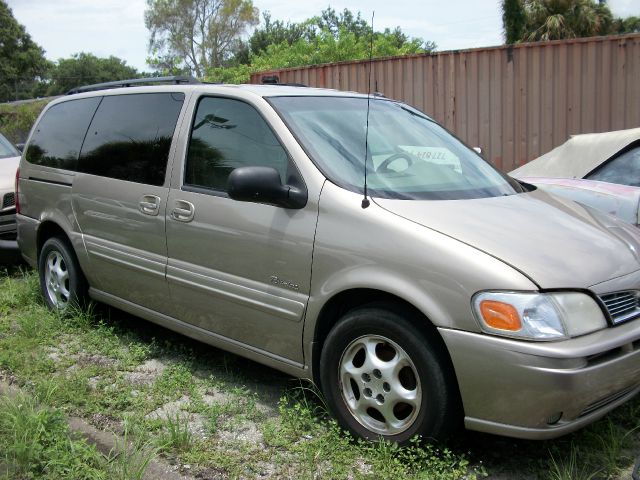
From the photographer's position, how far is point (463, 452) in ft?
9.99

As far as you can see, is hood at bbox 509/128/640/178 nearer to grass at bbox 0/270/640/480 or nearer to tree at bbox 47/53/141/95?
grass at bbox 0/270/640/480

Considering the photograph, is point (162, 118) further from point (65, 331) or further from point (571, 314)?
point (571, 314)

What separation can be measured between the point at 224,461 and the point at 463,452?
113cm

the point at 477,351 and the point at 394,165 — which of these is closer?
the point at 477,351

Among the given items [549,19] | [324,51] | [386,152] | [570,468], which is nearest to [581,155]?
[386,152]

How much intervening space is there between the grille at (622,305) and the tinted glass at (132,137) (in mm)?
2640

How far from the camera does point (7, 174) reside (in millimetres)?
7113

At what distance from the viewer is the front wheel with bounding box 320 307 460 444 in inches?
107

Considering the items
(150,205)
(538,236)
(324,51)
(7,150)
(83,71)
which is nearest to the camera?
(538,236)

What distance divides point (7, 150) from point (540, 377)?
25.2 ft

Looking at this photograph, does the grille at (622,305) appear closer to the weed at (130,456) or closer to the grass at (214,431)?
the grass at (214,431)

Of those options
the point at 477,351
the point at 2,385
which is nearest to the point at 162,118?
the point at 2,385

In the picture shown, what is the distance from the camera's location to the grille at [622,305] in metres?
2.68

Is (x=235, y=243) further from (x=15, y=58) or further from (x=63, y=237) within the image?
(x=15, y=58)
